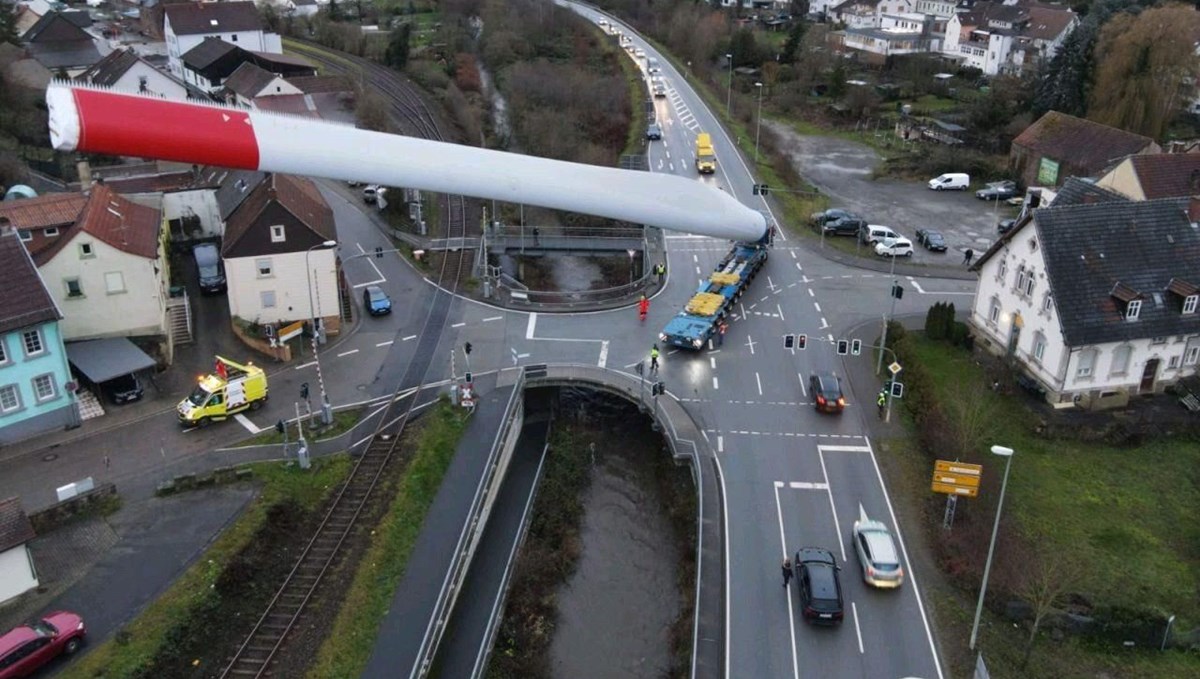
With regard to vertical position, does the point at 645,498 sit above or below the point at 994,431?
below

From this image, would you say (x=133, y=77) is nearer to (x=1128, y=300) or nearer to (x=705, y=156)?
(x=705, y=156)

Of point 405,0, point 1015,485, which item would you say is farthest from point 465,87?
point 1015,485

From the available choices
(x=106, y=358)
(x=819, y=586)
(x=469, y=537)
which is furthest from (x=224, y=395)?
(x=819, y=586)

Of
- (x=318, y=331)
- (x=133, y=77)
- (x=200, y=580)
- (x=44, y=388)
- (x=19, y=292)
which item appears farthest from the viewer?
(x=133, y=77)

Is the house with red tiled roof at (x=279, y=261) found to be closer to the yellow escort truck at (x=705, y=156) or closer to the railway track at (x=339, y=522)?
the railway track at (x=339, y=522)

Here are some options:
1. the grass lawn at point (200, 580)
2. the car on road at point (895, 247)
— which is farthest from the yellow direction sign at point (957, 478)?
the car on road at point (895, 247)

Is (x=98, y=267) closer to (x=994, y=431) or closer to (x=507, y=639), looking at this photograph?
(x=507, y=639)

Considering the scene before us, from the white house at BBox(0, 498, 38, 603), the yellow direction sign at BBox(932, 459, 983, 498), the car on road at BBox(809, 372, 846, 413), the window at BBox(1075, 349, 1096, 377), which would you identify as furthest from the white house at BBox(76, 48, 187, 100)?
the window at BBox(1075, 349, 1096, 377)
